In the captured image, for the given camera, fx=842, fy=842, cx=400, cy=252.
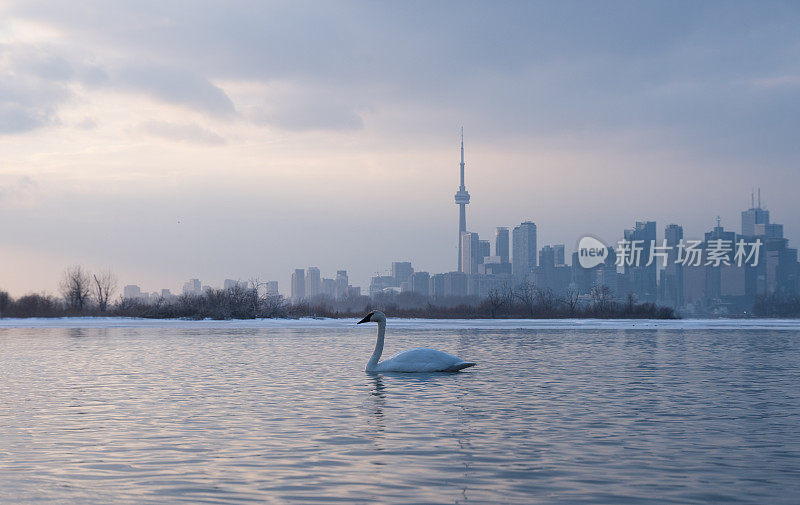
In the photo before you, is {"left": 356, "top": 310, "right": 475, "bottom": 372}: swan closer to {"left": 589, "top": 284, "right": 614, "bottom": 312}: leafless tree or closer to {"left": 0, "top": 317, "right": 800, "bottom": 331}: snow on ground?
{"left": 0, "top": 317, "right": 800, "bottom": 331}: snow on ground

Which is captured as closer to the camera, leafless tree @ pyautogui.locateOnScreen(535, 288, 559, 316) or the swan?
the swan

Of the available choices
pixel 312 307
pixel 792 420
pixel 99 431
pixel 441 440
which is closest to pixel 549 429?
pixel 441 440

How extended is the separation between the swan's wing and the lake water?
31cm

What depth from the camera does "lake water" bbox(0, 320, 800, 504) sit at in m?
7.99

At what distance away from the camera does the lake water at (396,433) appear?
7988mm

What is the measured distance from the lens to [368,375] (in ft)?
64.3

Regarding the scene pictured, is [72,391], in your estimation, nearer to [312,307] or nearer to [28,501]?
[28,501]

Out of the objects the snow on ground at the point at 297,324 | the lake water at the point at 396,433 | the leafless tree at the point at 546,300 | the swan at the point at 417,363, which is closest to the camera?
the lake water at the point at 396,433

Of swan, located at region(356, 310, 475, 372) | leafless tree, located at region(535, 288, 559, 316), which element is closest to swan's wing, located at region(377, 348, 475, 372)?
swan, located at region(356, 310, 475, 372)

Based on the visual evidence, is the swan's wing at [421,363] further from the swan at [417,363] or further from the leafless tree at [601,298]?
the leafless tree at [601,298]

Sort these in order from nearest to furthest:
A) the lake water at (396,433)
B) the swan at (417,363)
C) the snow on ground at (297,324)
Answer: the lake water at (396,433)
the swan at (417,363)
the snow on ground at (297,324)

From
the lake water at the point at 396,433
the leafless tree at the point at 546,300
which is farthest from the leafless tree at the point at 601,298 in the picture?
the lake water at the point at 396,433

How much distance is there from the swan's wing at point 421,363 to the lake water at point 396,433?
12.2 inches

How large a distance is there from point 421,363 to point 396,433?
8.90 meters
